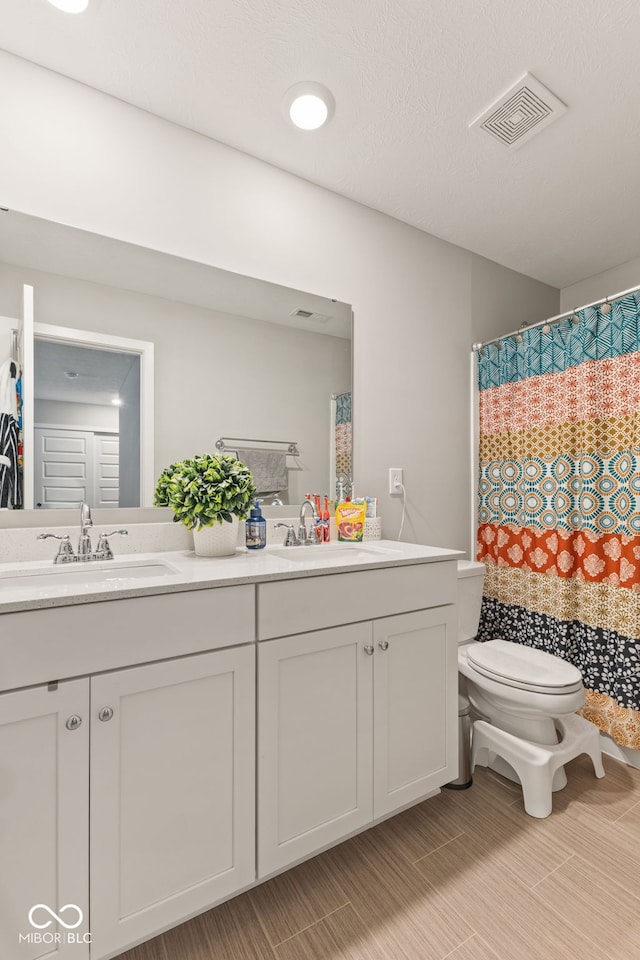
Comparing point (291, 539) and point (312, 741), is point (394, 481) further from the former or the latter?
point (312, 741)

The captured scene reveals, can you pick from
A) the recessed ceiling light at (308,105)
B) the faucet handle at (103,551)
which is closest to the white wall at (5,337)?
the faucet handle at (103,551)

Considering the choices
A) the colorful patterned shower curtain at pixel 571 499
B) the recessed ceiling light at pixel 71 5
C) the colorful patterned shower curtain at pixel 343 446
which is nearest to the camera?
the recessed ceiling light at pixel 71 5

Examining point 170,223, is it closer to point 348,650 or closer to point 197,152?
point 197,152

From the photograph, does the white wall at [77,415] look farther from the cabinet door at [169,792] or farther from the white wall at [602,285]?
the white wall at [602,285]

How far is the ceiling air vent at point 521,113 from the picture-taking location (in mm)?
1496

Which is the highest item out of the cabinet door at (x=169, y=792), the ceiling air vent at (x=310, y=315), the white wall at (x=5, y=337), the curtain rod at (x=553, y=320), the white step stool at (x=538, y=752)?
the curtain rod at (x=553, y=320)

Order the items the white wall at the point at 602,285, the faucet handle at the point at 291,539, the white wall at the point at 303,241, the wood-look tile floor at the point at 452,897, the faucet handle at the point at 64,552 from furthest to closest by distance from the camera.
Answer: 1. the white wall at the point at 602,285
2. the faucet handle at the point at 291,539
3. the white wall at the point at 303,241
4. the faucet handle at the point at 64,552
5. the wood-look tile floor at the point at 452,897

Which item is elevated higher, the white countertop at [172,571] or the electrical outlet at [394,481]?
the electrical outlet at [394,481]

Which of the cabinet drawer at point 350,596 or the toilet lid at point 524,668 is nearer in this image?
the cabinet drawer at point 350,596

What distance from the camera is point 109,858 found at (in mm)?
976

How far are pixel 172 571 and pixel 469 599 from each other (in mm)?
1368

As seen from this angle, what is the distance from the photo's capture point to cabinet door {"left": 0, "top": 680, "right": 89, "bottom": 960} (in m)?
0.89

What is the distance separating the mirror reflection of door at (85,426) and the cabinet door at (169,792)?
0.69 meters

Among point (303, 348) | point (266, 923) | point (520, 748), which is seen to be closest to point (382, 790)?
point (266, 923)
